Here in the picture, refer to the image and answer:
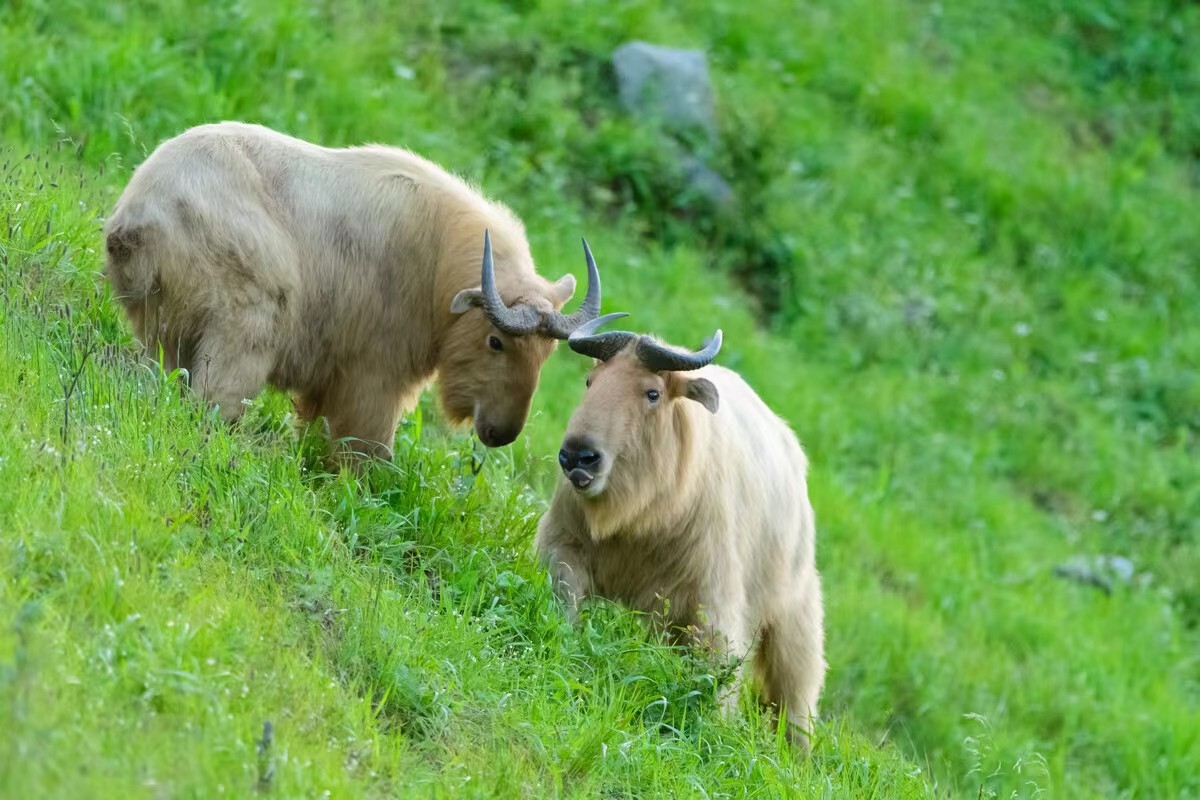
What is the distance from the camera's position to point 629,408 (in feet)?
23.0

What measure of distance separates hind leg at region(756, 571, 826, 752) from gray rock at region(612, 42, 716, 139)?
7.12m

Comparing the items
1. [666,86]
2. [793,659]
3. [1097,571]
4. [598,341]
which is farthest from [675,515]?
[666,86]

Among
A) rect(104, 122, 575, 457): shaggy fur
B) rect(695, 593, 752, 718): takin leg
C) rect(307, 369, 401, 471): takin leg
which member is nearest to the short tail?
rect(104, 122, 575, 457): shaggy fur

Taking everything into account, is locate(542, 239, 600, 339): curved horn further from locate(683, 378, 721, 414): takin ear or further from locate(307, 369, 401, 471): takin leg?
locate(307, 369, 401, 471): takin leg

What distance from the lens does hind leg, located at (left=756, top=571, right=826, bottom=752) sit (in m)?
8.08

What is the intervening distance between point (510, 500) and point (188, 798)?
11.8 ft

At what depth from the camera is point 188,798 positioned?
4535 millimetres

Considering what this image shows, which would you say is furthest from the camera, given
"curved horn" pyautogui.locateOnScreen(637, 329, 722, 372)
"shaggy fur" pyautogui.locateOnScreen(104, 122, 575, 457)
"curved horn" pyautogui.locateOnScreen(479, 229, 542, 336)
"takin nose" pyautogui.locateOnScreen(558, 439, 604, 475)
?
"curved horn" pyautogui.locateOnScreen(479, 229, 542, 336)

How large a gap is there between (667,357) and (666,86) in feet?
26.7

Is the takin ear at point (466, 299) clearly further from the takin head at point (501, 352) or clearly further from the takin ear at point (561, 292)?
the takin ear at point (561, 292)

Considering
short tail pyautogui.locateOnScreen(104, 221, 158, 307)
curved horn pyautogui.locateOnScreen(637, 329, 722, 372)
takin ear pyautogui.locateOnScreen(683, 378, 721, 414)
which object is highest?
short tail pyautogui.locateOnScreen(104, 221, 158, 307)

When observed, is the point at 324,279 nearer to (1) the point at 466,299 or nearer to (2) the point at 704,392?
(1) the point at 466,299

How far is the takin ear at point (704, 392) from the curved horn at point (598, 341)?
0.33 m

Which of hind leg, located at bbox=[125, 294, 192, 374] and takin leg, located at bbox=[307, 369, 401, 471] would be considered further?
takin leg, located at bbox=[307, 369, 401, 471]
